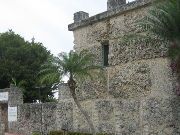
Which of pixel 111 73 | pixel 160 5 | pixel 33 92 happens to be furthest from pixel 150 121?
pixel 33 92

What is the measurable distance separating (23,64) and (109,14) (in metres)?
19.0

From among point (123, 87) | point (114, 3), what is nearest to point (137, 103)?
point (123, 87)

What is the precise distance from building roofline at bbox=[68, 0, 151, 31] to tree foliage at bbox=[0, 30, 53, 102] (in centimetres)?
1382

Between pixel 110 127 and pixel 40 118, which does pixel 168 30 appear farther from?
pixel 40 118

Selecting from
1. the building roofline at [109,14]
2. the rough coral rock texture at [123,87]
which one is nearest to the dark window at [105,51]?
the rough coral rock texture at [123,87]

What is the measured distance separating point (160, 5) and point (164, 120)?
4605mm

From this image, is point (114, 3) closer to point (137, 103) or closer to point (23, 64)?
point (137, 103)

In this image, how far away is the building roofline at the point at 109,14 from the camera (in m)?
18.0

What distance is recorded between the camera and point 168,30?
48.8 ft

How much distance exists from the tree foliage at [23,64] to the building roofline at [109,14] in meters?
13.8

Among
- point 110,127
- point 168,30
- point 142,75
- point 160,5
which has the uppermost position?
point 160,5

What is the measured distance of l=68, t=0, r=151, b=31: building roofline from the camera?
17997mm

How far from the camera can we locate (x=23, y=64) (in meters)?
37.3

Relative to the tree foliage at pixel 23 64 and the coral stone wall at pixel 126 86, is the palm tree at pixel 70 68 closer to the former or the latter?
the coral stone wall at pixel 126 86
